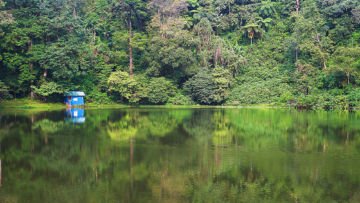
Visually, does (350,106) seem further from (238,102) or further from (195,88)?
(195,88)

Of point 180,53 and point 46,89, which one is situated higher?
point 180,53

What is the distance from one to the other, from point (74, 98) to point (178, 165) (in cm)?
3591

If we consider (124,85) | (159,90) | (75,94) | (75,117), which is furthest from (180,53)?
(75,117)

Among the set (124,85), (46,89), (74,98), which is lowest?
(74,98)

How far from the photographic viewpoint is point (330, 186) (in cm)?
1114

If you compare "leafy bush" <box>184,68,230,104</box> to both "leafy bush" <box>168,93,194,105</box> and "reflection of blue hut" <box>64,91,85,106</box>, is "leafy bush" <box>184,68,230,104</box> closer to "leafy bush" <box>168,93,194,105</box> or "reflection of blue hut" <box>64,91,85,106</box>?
"leafy bush" <box>168,93,194,105</box>

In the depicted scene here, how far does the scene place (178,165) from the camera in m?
13.7

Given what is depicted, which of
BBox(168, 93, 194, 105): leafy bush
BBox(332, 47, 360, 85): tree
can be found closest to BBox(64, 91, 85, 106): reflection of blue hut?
BBox(168, 93, 194, 105): leafy bush

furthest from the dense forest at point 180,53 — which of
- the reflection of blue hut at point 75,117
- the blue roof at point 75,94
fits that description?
the reflection of blue hut at point 75,117

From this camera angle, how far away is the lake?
34.2ft

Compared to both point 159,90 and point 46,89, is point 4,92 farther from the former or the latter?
point 159,90

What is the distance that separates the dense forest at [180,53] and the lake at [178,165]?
23534mm

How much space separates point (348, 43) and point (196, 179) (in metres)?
44.3

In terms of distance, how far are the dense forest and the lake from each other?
23.5m
